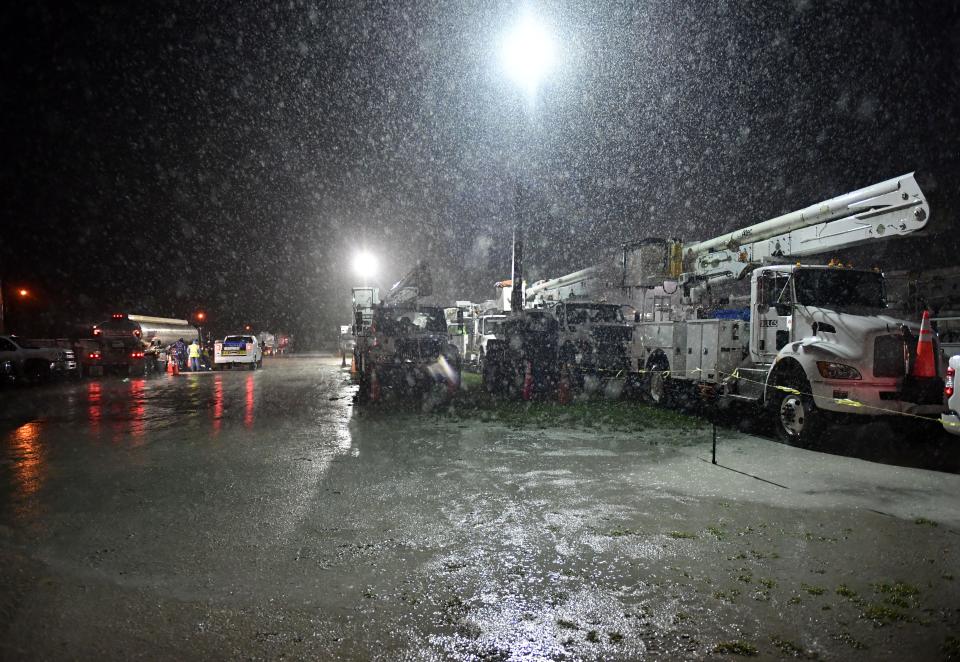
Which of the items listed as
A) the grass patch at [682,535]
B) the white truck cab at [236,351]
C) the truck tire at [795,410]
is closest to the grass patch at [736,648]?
the grass patch at [682,535]

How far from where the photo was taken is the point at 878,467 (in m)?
8.12

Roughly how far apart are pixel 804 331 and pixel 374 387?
30.4 feet

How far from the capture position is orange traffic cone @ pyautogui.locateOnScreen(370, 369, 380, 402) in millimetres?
15078

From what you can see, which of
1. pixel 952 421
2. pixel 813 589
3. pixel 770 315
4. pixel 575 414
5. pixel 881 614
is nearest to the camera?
pixel 881 614

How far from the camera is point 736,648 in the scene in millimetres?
3398

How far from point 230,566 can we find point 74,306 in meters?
62.1

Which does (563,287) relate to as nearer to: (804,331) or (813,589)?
(804,331)

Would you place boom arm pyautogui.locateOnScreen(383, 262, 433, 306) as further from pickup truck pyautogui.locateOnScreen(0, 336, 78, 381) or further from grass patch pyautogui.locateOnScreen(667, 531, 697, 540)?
grass patch pyautogui.locateOnScreen(667, 531, 697, 540)

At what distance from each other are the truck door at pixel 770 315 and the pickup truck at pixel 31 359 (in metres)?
22.9

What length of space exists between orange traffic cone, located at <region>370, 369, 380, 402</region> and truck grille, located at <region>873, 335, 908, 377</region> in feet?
33.2

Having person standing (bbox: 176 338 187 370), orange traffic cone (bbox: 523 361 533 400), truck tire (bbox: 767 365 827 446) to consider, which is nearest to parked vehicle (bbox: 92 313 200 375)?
person standing (bbox: 176 338 187 370)

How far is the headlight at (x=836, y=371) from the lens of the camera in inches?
361

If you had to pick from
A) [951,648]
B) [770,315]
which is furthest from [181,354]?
[951,648]

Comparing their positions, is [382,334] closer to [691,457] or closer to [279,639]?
[691,457]
